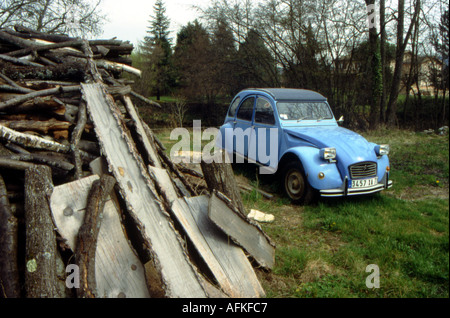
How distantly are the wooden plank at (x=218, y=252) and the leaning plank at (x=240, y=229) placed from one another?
0.10m

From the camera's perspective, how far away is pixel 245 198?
5.49 metres

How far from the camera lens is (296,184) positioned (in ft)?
17.7

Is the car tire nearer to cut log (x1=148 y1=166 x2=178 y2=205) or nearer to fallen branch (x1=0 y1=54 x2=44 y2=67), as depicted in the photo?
cut log (x1=148 y1=166 x2=178 y2=205)

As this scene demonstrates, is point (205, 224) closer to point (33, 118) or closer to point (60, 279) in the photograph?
point (60, 279)


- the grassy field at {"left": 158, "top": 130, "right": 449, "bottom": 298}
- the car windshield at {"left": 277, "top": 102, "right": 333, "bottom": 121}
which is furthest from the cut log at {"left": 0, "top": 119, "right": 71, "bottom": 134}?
the car windshield at {"left": 277, "top": 102, "right": 333, "bottom": 121}

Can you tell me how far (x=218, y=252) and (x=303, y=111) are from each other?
415 cm

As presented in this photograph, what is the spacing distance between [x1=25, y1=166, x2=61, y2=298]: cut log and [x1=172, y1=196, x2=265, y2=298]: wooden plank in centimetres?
104

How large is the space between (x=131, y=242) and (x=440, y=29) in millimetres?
15708

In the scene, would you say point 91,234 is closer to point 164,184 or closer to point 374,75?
point 164,184

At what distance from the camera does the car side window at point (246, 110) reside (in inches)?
268

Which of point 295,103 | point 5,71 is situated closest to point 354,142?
point 295,103

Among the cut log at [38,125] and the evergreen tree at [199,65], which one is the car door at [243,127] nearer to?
the cut log at [38,125]

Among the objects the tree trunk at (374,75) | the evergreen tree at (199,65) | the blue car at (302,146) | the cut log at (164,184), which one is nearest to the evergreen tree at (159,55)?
the evergreen tree at (199,65)
